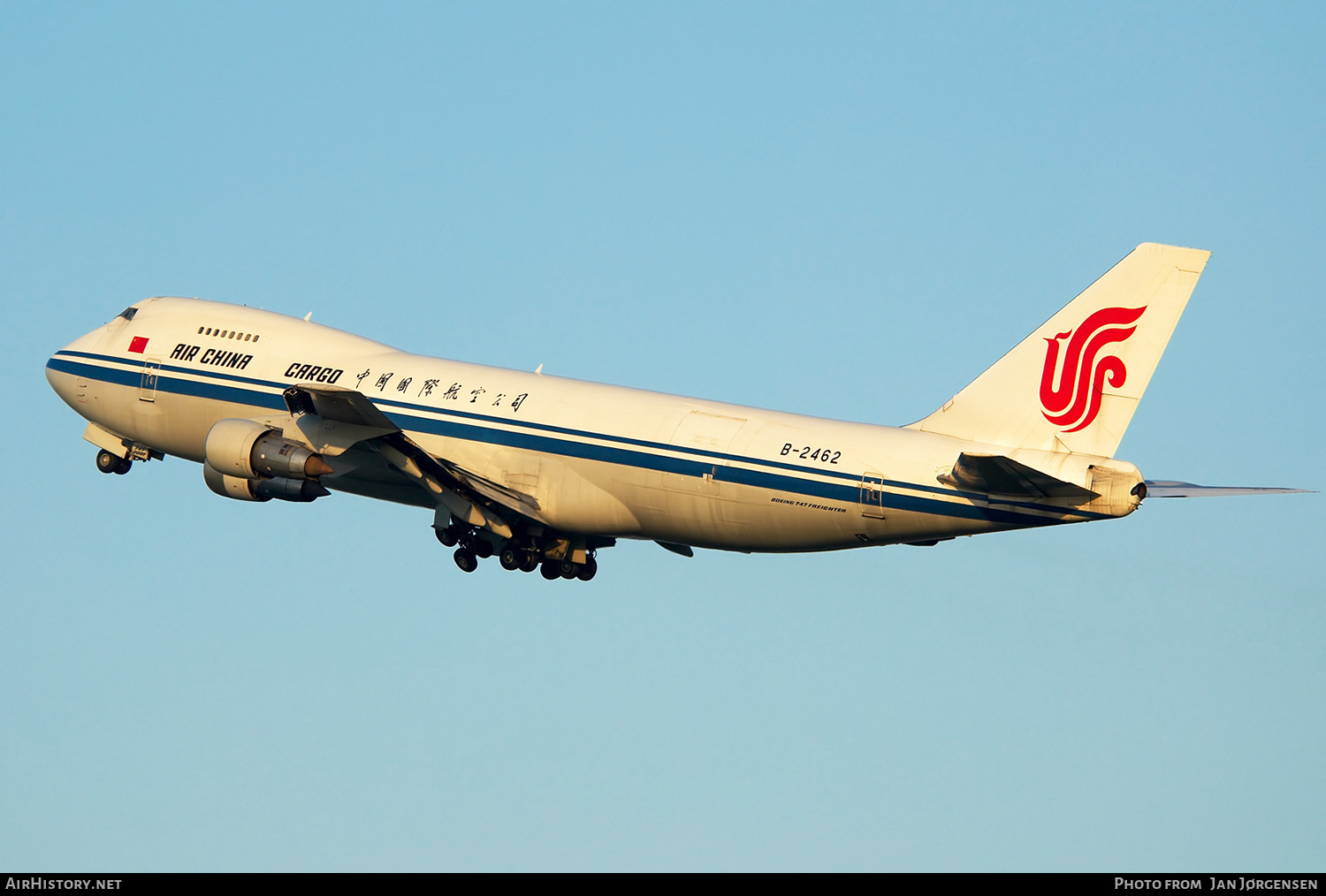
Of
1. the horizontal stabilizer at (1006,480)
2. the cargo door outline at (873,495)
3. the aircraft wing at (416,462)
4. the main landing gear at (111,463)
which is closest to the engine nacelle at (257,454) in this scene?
the aircraft wing at (416,462)

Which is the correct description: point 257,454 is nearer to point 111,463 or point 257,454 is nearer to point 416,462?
point 416,462

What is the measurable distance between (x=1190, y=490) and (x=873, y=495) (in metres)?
6.70

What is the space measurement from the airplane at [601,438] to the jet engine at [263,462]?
0.05 m

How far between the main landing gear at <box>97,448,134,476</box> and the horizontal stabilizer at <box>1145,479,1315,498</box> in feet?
91.6

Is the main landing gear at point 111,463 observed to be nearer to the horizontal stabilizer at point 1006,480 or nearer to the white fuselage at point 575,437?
the white fuselage at point 575,437

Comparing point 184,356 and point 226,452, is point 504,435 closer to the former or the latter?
point 226,452

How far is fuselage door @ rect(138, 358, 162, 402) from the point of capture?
1951 inches

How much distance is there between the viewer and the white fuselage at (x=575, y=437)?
39.4 meters

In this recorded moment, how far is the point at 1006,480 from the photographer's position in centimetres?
3722

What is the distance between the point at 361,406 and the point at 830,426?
34.8ft

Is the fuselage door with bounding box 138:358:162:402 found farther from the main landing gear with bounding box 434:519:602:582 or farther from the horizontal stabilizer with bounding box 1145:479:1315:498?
the horizontal stabilizer with bounding box 1145:479:1315:498

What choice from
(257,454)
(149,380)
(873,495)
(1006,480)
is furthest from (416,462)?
(1006,480)

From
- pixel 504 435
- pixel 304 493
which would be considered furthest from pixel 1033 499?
pixel 304 493
